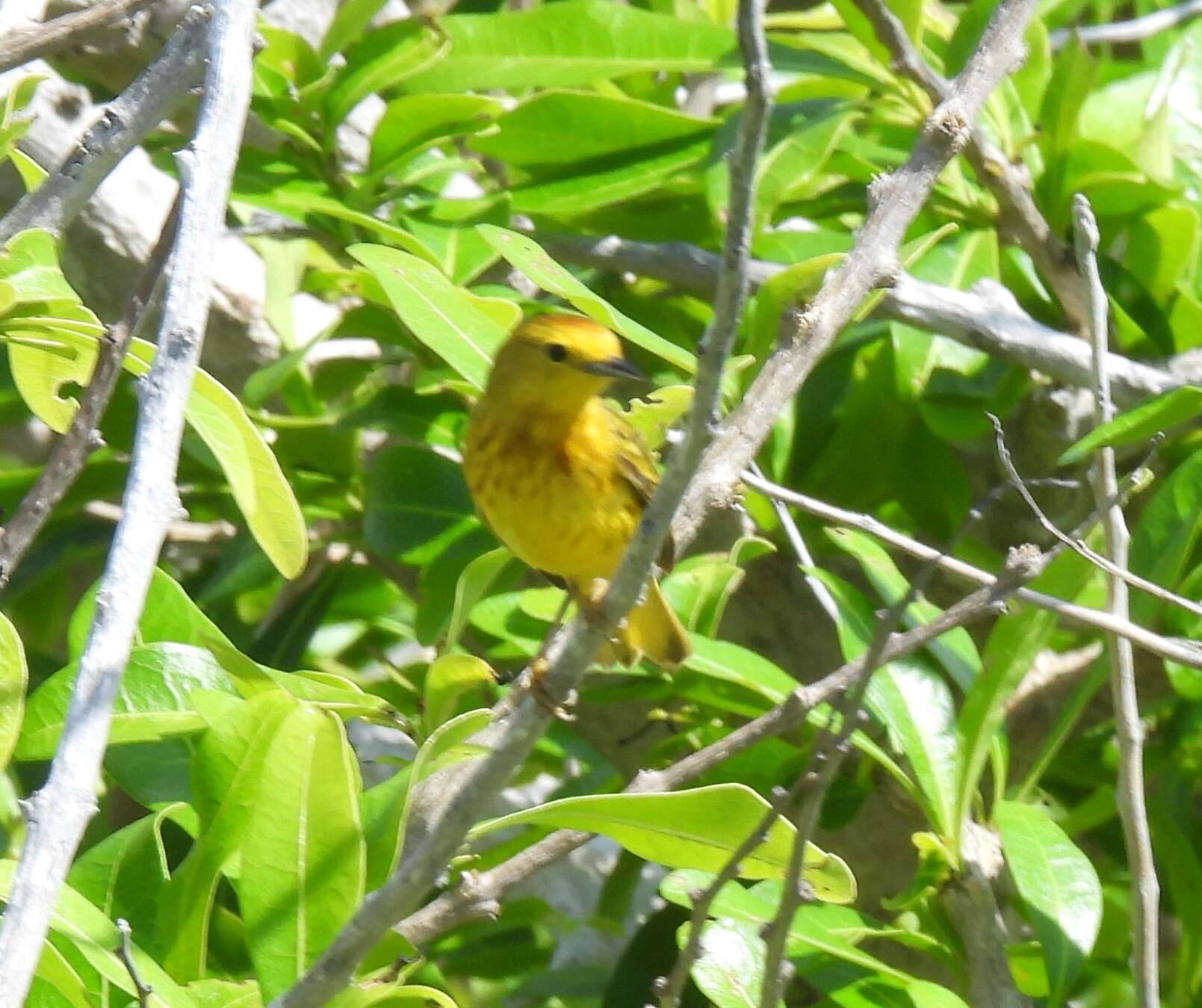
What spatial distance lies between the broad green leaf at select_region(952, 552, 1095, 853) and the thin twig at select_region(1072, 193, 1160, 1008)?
0.50ft

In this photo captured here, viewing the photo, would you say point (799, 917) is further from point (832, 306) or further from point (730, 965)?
point (832, 306)

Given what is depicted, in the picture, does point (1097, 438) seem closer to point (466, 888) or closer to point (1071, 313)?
point (1071, 313)

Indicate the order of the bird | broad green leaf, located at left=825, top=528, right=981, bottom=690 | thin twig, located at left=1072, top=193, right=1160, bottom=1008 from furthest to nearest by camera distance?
the bird < broad green leaf, located at left=825, top=528, right=981, bottom=690 < thin twig, located at left=1072, top=193, right=1160, bottom=1008

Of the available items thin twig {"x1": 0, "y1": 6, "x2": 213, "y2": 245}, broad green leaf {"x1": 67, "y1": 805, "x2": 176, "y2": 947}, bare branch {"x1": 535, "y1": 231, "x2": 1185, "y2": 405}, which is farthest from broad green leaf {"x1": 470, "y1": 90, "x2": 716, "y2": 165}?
broad green leaf {"x1": 67, "y1": 805, "x2": 176, "y2": 947}

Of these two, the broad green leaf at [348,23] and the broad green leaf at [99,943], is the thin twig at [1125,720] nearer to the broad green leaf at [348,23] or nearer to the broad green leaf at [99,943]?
the broad green leaf at [99,943]

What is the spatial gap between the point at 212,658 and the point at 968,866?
131 centimetres

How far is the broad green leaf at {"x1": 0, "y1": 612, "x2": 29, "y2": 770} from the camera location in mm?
2109

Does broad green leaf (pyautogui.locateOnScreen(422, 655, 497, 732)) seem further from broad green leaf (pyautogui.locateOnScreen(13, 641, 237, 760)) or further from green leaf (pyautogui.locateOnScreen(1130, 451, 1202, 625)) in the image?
green leaf (pyautogui.locateOnScreen(1130, 451, 1202, 625))

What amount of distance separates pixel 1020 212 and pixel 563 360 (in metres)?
1.05

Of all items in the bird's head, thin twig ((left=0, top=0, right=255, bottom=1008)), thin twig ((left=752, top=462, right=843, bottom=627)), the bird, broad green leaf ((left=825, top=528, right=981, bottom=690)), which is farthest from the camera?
the bird's head

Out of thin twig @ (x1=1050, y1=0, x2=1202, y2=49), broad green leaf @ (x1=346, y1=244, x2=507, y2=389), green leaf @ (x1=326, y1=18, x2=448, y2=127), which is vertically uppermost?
thin twig @ (x1=1050, y1=0, x2=1202, y2=49)

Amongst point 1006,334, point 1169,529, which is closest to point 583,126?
point 1006,334

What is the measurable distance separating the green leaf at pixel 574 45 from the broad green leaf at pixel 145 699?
146 centimetres

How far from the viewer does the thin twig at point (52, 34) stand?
6.69ft
